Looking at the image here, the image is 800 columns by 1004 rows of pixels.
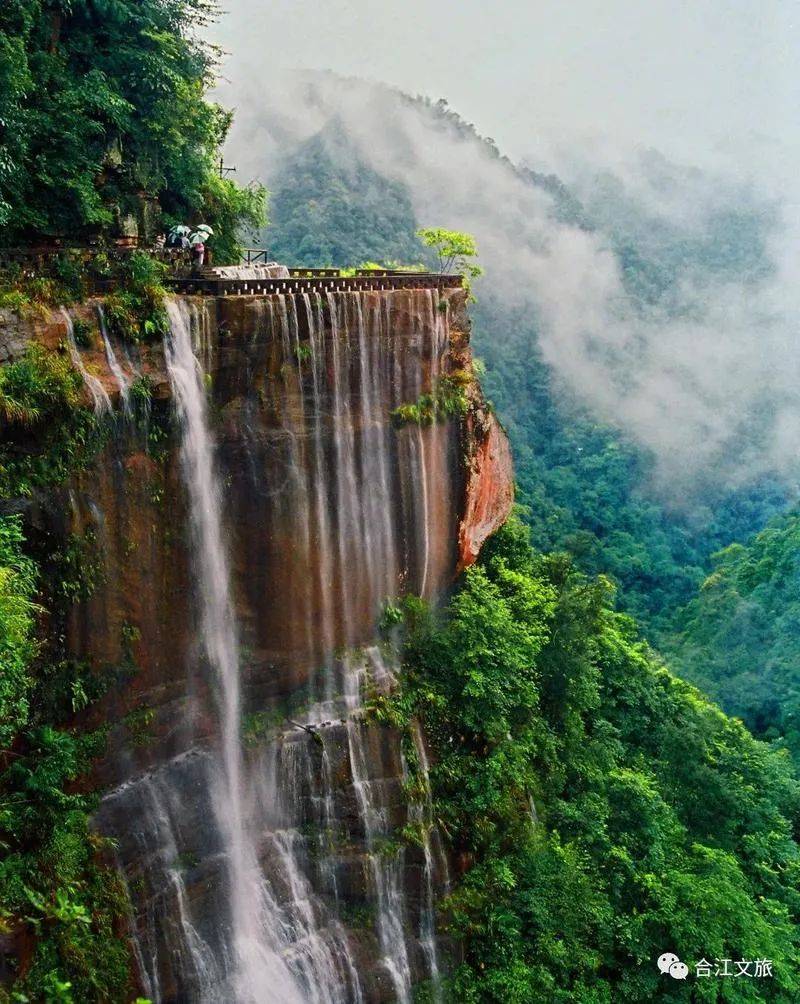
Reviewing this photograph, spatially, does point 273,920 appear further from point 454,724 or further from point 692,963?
point 692,963

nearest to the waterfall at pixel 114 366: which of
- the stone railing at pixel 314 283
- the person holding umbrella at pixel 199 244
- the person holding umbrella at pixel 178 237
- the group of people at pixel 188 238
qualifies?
the stone railing at pixel 314 283

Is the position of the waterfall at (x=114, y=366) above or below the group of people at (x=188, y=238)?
below

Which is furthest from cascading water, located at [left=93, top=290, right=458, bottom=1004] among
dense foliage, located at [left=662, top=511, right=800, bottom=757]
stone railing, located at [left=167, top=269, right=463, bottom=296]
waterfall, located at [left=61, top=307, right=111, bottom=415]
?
dense foliage, located at [left=662, top=511, right=800, bottom=757]

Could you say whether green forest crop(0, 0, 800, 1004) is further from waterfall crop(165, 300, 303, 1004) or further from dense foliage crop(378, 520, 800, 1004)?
waterfall crop(165, 300, 303, 1004)

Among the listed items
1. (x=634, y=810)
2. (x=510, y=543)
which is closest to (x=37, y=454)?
(x=510, y=543)

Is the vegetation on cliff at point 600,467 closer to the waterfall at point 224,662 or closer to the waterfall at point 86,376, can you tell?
the waterfall at point 224,662

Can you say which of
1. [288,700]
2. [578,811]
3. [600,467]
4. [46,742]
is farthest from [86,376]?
[600,467]
